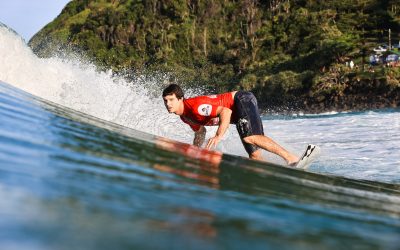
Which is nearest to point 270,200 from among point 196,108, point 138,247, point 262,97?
point 138,247

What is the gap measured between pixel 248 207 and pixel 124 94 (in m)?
9.07

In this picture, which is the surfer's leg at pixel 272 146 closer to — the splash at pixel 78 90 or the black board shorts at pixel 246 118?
the black board shorts at pixel 246 118

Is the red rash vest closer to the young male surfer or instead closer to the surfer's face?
the young male surfer

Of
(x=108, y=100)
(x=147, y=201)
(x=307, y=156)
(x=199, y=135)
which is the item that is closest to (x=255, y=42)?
(x=108, y=100)

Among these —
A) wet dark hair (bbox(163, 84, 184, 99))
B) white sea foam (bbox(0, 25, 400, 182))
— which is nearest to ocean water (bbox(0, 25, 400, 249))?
wet dark hair (bbox(163, 84, 184, 99))

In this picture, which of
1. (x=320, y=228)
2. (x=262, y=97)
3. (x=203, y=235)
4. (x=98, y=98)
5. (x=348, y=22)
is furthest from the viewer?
(x=348, y=22)

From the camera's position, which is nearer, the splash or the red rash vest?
the red rash vest

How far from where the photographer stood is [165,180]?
219 cm

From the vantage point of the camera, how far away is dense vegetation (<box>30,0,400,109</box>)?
3156 centimetres

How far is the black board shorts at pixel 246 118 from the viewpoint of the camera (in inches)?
243

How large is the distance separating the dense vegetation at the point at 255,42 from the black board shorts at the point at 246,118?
73.6ft

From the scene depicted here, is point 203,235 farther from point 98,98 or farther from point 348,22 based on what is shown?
point 348,22

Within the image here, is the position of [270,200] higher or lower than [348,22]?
lower

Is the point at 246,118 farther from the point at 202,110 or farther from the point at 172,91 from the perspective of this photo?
the point at 172,91
